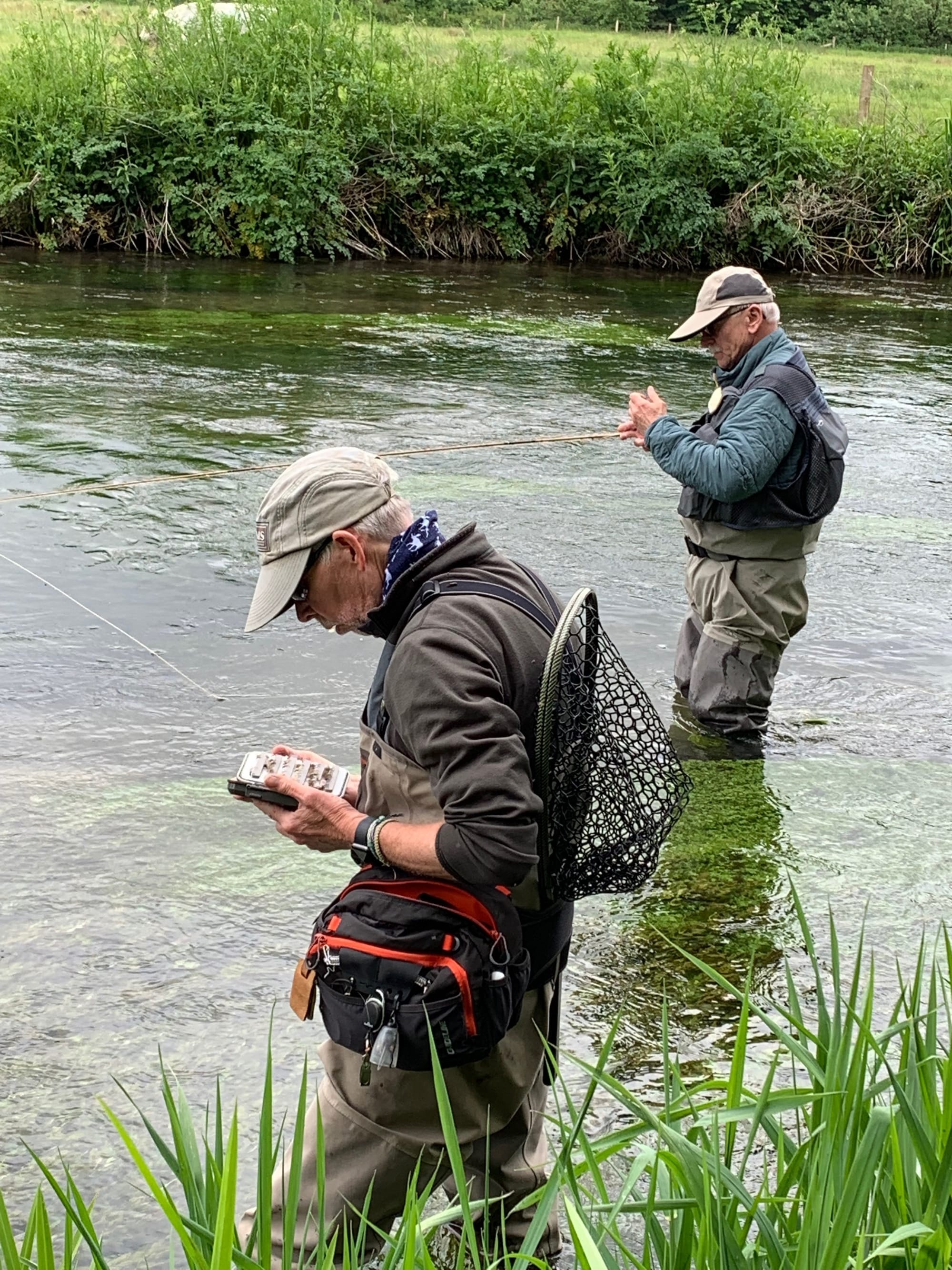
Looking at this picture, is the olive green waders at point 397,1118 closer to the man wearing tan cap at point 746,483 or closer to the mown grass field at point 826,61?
the man wearing tan cap at point 746,483

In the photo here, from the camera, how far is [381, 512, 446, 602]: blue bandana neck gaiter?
2.77 meters

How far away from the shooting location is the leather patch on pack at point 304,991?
282cm

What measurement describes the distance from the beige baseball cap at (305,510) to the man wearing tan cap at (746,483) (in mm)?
2769

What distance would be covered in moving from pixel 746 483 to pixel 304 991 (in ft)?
10.2

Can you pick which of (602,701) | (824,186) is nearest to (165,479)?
(602,701)

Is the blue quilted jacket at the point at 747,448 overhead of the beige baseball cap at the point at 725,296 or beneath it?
beneath

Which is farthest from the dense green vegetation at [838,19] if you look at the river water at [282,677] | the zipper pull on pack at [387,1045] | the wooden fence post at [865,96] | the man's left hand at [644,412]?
the zipper pull on pack at [387,1045]

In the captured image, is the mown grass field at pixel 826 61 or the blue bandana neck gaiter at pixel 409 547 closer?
the blue bandana neck gaiter at pixel 409 547

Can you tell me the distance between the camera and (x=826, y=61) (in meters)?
37.4

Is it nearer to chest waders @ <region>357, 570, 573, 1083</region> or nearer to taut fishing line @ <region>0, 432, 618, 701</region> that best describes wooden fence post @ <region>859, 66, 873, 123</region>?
taut fishing line @ <region>0, 432, 618, 701</region>

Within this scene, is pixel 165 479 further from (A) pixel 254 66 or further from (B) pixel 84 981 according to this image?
(A) pixel 254 66

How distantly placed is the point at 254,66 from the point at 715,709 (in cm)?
1721

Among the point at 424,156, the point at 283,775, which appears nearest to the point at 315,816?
the point at 283,775

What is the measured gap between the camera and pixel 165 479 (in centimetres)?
932
